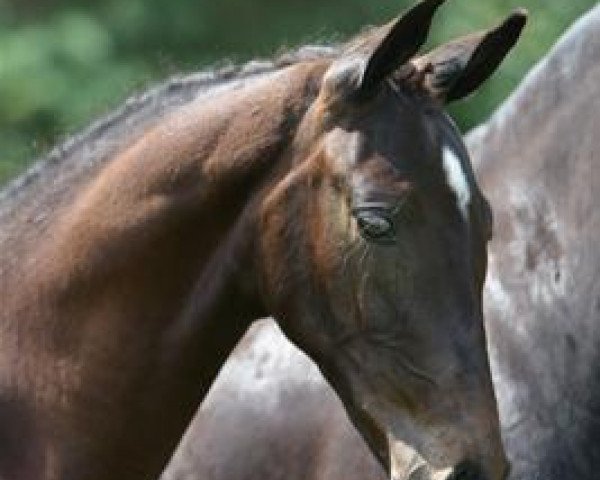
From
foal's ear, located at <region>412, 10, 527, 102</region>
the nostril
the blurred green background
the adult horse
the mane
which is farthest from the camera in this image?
the blurred green background

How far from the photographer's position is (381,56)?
537 cm

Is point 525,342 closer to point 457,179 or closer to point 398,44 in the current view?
point 457,179

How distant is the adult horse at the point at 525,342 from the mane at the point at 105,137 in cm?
77

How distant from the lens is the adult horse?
6230mm

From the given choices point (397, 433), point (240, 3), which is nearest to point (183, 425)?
point (397, 433)

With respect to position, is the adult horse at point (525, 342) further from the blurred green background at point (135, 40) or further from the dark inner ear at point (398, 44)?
the blurred green background at point (135, 40)

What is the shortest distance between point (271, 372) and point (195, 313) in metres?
0.92

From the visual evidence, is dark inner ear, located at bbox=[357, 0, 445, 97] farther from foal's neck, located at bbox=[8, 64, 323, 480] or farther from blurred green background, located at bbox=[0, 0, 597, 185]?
blurred green background, located at bbox=[0, 0, 597, 185]

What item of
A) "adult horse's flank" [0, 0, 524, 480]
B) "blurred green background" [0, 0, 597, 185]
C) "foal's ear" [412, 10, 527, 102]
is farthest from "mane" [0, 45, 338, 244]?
"blurred green background" [0, 0, 597, 185]

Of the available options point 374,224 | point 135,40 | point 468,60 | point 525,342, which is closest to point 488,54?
point 468,60

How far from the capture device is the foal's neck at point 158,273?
552cm

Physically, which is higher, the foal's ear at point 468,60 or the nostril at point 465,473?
the foal's ear at point 468,60

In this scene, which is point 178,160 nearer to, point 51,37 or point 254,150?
point 254,150

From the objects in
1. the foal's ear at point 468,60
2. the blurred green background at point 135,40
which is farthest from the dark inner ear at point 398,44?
the blurred green background at point 135,40
